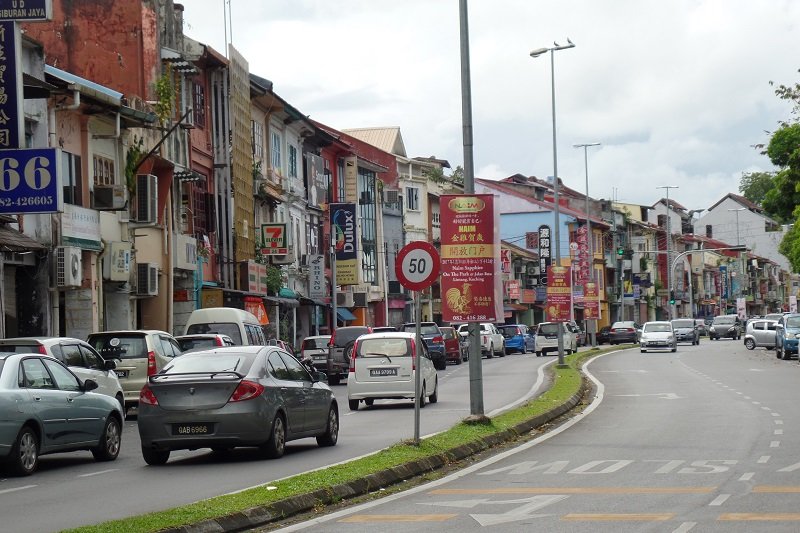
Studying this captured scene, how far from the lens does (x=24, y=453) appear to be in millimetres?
16875

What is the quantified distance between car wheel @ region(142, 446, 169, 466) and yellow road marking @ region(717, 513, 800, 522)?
8.70 m

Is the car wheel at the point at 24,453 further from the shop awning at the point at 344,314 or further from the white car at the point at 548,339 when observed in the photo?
the shop awning at the point at 344,314

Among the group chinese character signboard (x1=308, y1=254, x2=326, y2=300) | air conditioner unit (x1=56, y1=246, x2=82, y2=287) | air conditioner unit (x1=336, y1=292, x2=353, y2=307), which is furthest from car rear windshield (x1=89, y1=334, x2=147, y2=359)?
air conditioner unit (x1=336, y1=292, x2=353, y2=307)

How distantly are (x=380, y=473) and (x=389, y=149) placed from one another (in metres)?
76.4

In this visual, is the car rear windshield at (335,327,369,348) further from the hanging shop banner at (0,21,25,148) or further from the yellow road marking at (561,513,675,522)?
the yellow road marking at (561,513,675,522)

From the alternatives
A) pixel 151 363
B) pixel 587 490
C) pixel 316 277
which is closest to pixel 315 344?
pixel 151 363

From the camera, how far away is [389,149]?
90.8 metres

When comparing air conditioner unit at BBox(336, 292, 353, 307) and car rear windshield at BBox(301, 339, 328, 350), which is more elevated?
air conditioner unit at BBox(336, 292, 353, 307)

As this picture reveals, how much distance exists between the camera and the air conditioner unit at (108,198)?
121 feet

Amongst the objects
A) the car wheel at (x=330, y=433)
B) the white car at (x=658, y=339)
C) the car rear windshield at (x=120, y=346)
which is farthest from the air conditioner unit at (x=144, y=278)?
the white car at (x=658, y=339)

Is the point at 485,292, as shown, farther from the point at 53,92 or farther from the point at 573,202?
the point at 573,202

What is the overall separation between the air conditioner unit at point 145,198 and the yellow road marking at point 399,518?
2850 cm

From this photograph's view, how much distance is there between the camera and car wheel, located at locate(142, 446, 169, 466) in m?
18.1

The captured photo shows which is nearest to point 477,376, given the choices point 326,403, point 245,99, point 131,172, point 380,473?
point 326,403
